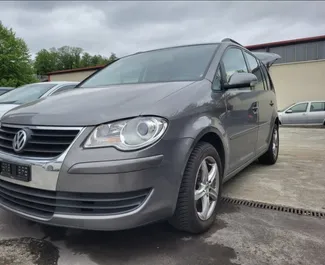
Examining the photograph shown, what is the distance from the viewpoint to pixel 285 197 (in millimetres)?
3416

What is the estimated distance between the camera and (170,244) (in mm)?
2361

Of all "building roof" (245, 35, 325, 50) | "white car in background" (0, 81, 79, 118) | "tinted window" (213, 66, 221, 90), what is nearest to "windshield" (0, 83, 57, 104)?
"white car in background" (0, 81, 79, 118)

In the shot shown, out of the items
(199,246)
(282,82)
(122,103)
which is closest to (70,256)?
(199,246)

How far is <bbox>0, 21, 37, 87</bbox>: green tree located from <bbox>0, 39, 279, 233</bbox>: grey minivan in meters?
32.9

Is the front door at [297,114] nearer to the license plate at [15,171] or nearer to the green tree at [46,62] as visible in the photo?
the license plate at [15,171]

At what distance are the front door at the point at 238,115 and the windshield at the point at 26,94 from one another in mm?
3529

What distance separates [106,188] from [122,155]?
0.72ft

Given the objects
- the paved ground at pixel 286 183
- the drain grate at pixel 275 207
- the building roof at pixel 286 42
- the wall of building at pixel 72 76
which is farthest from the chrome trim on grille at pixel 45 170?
the wall of building at pixel 72 76

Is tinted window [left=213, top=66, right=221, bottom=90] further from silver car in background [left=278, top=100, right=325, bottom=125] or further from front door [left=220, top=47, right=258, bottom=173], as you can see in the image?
silver car in background [left=278, top=100, right=325, bottom=125]

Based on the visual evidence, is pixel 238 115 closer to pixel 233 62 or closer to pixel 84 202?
pixel 233 62

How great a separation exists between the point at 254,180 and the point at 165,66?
75.7 inches

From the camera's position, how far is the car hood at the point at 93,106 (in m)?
2.11

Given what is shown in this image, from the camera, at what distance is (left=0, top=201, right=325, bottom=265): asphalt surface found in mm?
2145

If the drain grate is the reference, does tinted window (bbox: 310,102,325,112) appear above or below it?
above
